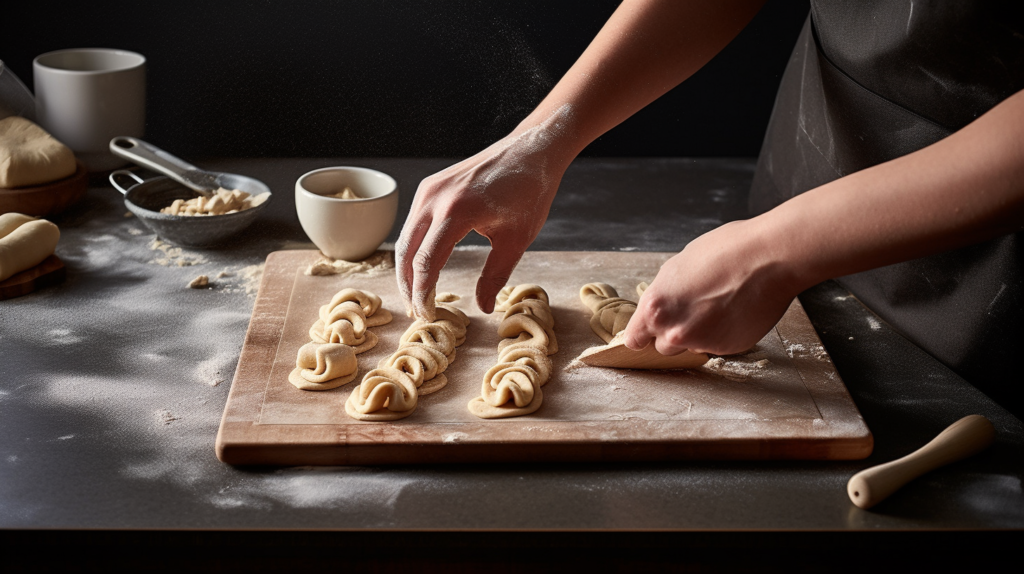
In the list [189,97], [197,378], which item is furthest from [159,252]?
[189,97]

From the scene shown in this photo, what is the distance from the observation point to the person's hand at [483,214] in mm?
1271

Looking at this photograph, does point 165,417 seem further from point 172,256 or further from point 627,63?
point 627,63

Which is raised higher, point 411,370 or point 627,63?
point 627,63

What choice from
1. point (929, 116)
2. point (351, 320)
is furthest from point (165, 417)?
point (929, 116)

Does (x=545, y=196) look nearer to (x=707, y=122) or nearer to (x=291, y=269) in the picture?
(x=291, y=269)

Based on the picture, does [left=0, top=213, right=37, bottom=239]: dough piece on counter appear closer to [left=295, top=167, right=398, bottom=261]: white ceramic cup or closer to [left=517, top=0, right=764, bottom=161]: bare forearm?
[left=295, top=167, right=398, bottom=261]: white ceramic cup

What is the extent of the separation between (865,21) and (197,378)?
1.20 meters

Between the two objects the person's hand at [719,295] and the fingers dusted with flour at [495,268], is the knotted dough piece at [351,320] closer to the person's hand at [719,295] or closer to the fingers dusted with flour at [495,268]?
the fingers dusted with flour at [495,268]

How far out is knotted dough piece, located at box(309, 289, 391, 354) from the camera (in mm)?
1287

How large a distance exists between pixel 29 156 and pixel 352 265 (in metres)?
0.72

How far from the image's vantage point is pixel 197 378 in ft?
4.14

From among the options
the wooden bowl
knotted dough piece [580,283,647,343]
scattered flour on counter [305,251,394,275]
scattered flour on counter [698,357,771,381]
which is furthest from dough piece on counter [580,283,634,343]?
the wooden bowl

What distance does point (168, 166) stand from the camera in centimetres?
182

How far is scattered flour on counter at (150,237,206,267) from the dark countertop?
13 mm
